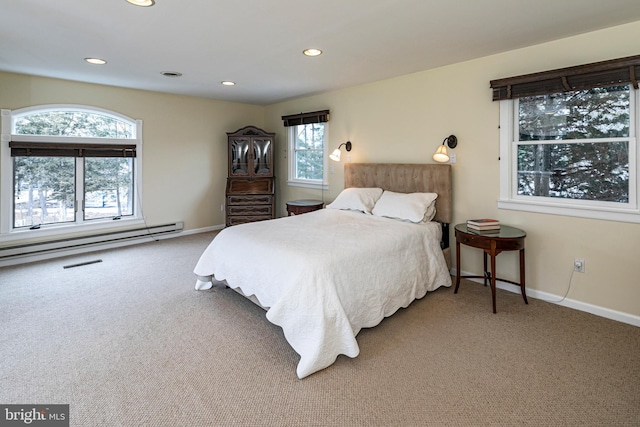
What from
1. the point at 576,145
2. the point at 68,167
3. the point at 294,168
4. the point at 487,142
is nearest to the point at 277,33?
the point at 487,142

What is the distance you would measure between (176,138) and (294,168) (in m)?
1.99

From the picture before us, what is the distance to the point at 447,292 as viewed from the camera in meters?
3.31

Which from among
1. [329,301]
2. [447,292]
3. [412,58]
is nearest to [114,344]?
[329,301]

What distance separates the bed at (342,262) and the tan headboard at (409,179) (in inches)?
0.4

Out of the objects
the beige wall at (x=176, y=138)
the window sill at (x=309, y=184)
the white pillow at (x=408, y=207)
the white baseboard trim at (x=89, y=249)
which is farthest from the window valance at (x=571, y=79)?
the white baseboard trim at (x=89, y=249)

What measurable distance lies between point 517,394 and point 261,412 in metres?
1.40

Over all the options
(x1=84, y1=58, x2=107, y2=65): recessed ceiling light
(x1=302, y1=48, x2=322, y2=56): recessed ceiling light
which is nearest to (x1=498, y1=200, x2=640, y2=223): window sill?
(x1=302, y1=48, x2=322, y2=56): recessed ceiling light

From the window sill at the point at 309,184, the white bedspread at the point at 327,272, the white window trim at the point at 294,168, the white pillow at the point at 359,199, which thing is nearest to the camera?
the white bedspread at the point at 327,272

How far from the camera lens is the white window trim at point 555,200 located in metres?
2.57

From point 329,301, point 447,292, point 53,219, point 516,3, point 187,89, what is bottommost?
point 447,292

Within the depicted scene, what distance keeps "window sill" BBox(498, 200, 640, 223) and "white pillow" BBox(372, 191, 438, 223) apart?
0.67 meters

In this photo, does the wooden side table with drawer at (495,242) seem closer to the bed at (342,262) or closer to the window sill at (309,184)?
the bed at (342,262)

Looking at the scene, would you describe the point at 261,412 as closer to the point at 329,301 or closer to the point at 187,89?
the point at 329,301

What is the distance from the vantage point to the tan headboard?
363 cm
